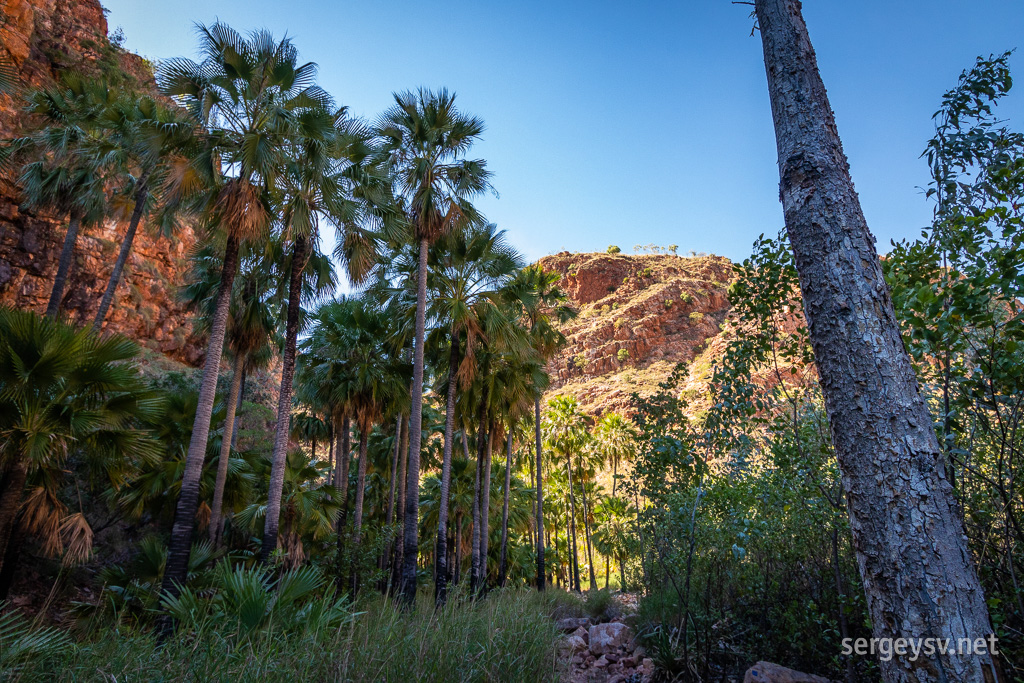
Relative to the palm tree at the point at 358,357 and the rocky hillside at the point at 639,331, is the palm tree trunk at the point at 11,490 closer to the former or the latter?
the palm tree at the point at 358,357

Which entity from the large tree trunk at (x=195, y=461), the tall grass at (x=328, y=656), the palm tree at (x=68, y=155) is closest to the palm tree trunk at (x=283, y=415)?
the large tree trunk at (x=195, y=461)

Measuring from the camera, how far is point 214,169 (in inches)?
387

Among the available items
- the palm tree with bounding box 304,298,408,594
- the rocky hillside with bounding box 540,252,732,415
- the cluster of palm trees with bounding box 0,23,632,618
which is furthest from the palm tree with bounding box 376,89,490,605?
the rocky hillside with bounding box 540,252,732,415

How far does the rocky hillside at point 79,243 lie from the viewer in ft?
74.9

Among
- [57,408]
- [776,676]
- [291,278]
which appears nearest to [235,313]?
[291,278]

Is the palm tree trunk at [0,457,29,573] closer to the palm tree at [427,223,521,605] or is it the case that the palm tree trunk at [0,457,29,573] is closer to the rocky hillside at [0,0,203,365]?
the palm tree at [427,223,521,605]

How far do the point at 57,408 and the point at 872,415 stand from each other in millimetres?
10353

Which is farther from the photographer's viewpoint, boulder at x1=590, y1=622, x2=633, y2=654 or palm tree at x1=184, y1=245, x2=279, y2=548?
palm tree at x1=184, y1=245, x2=279, y2=548

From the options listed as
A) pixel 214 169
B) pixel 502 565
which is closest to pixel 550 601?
pixel 502 565

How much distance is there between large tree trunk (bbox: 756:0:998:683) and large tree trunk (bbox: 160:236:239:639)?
944cm

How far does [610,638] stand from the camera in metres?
10.0

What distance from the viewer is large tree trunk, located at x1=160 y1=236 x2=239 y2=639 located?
8.80 m

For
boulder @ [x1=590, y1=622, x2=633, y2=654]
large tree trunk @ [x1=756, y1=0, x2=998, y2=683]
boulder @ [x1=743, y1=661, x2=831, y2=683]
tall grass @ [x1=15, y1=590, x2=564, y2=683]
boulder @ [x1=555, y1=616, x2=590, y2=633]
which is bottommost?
boulder @ [x1=555, y1=616, x2=590, y2=633]

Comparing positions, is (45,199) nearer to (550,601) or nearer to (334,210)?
(334,210)
